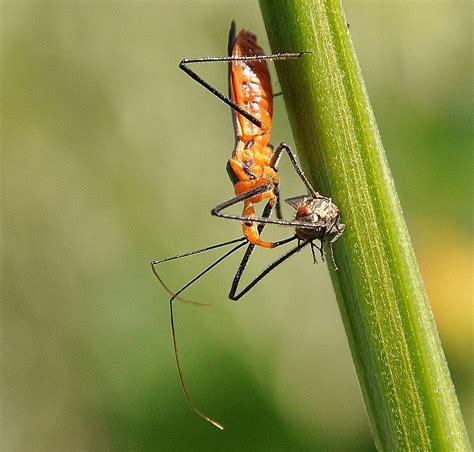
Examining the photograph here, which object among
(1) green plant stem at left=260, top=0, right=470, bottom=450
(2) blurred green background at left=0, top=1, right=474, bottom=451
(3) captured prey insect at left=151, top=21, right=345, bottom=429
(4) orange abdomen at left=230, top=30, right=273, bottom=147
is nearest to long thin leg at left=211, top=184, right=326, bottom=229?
(3) captured prey insect at left=151, top=21, right=345, bottom=429

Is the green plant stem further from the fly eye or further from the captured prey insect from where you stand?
the captured prey insect

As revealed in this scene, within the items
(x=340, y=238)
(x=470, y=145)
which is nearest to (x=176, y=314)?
(x=470, y=145)

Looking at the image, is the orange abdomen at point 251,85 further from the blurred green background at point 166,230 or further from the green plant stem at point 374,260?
the blurred green background at point 166,230

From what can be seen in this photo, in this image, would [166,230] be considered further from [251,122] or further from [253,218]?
[253,218]

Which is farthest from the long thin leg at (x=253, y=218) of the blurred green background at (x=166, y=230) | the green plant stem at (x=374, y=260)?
the blurred green background at (x=166, y=230)

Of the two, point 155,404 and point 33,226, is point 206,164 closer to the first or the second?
point 33,226
